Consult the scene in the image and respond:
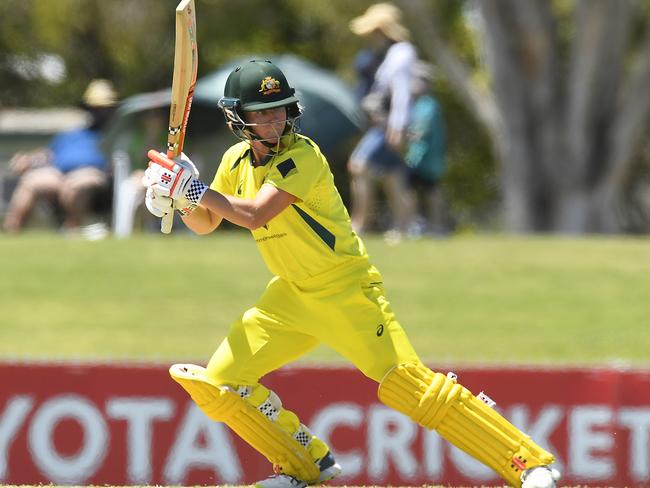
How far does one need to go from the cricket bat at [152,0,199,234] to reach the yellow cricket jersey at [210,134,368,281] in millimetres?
324

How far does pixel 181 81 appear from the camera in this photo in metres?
5.10

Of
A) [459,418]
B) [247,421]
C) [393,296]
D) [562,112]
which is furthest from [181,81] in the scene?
[562,112]

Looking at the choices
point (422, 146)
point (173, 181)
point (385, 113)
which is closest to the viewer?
point (173, 181)

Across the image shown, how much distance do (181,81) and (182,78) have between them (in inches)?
0.5

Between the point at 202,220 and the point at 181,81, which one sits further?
the point at 202,220

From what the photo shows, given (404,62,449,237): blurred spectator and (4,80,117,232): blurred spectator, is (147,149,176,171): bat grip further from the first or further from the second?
(4,80,117,232): blurred spectator

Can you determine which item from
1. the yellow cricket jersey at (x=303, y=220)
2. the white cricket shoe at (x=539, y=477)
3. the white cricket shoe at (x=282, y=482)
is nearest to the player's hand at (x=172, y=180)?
the yellow cricket jersey at (x=303, y=220)

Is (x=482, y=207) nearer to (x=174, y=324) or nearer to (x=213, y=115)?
(x=213, y=115)

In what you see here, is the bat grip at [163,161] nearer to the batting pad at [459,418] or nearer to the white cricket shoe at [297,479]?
the batting pad at [459,418]

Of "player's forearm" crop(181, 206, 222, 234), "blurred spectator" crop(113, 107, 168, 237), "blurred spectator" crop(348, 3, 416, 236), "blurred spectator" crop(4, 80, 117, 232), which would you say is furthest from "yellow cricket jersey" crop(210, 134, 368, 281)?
"blurred spectator" crop(4, 80, 117, 232)

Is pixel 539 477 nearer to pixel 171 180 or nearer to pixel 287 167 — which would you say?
pixel 287 167

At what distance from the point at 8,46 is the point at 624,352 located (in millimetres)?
22812

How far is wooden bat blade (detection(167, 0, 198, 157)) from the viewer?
5051 mm

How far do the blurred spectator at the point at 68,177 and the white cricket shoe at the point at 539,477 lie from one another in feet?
27.0
